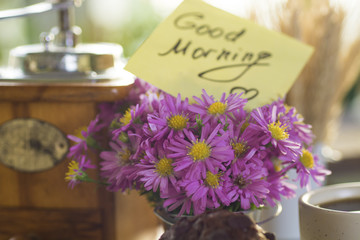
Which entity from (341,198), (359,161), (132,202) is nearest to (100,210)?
(132,202)

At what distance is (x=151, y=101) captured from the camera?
0.53 metres

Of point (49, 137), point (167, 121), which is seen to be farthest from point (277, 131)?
point (49, 137)

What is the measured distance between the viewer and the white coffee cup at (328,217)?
466 mm

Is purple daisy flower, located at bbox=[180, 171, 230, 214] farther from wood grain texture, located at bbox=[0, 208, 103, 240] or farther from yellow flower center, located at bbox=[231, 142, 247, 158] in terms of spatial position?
wood grain texture, located at bbox=[0, 208, 103, 240]

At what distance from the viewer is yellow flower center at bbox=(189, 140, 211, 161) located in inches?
17.6

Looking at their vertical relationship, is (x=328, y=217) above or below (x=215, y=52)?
below

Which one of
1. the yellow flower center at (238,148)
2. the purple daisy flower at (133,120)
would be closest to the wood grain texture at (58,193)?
the purple daisy flower at (133,120)

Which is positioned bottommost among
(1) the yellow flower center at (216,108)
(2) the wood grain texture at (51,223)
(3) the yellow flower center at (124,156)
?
(2) the wood grain texture at (51,223)

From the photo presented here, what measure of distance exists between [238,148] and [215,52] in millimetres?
188

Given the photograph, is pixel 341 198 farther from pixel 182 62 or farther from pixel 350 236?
pixel 182 62

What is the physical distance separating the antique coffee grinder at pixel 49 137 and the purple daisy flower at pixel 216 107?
6.3 inches

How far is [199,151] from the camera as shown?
0.45m

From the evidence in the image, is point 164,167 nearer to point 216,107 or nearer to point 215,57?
point 216,107

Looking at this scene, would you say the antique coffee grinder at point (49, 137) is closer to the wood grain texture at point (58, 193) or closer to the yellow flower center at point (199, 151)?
the wood grain texture at point (58, 193)
